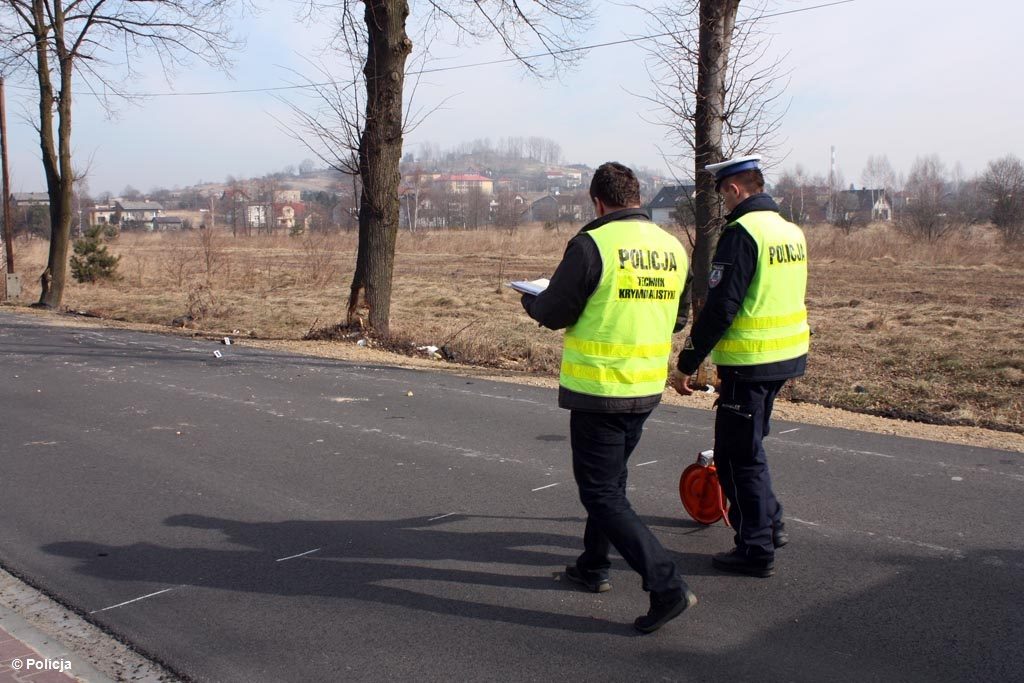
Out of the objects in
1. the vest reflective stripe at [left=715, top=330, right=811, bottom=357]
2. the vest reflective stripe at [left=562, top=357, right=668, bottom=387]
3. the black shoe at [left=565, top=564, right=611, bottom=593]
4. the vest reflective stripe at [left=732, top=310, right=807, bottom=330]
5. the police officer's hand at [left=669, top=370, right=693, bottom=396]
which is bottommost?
the black shoe at [left=565, top=564, right=611, bottom=593]

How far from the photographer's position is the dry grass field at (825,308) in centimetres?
1123

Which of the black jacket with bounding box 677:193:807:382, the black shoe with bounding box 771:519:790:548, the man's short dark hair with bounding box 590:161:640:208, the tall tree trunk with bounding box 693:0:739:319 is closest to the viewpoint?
the man's short dark hair with bounding box 590:161:640:208

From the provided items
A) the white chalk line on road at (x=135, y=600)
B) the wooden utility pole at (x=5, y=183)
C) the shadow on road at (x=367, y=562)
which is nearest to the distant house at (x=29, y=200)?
the wooden utility pole at (x=5, y=183)

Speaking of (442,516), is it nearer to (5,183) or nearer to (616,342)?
(616,342)

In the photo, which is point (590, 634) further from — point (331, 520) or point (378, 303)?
point (378, 303)

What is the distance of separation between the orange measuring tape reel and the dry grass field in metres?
4.66

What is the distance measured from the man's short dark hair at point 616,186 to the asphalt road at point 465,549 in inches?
72.6

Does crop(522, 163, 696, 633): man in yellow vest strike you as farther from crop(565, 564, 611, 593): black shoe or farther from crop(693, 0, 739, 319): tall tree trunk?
crop(693, 0, 739, 319): tall tree trunk

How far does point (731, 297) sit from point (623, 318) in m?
0.66

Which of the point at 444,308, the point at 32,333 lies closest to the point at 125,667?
the point at 32,333

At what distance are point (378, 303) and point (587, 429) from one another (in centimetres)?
1156

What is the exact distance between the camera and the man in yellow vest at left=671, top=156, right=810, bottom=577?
14.2 feet

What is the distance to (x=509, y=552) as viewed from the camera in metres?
4.99

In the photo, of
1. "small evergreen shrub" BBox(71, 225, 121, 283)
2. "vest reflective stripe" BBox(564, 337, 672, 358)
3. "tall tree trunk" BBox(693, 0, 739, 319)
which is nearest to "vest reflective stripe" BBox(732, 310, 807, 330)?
"vest reflective stripe" BBox(564, 337, 672, 358)
